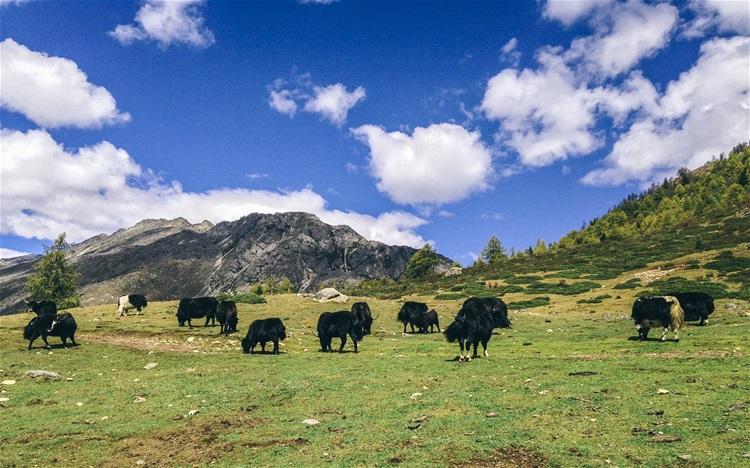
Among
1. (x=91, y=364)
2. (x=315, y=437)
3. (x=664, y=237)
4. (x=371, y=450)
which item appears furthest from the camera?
(x=664, y=237)

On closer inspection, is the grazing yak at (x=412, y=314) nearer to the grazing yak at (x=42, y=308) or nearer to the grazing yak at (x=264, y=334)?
the grazing yak at (x=264, y=334)

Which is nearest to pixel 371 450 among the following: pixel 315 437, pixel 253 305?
pixel 315 437

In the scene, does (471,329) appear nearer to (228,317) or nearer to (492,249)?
(228,317)

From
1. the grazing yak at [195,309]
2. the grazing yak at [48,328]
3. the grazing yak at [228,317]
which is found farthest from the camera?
the grazing yak at [195,309]

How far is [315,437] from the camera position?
10.6 metres

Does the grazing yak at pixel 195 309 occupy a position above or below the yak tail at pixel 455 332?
above

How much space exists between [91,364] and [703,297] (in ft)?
115

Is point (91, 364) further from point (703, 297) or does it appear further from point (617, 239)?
point (617, 239)

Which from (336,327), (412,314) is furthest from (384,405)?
(412,314)

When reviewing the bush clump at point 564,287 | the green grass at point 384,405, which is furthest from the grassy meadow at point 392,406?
the bush clump at point 564,287

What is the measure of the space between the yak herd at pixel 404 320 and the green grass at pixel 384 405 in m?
1.28

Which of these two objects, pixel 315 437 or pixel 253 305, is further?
pixel 253 305

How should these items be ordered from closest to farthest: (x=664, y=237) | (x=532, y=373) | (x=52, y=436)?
(x=52, y=436)
(x=532, y=373)
(x=664, y=237)

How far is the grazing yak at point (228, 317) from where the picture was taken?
32094 mm
